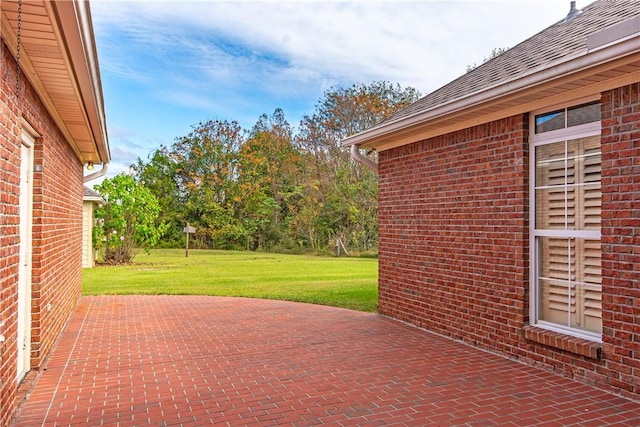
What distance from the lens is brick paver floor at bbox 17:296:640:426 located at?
3.88 metres

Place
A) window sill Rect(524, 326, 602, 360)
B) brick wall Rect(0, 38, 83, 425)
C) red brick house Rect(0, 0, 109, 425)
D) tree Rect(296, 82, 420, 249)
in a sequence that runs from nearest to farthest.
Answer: red brick house Rect(0, 0, 109, 425), brick wall Rect(0, 38, 83, 425), window sill Rect(524, 326, 602, 360), tree Rect(296, 82, 420, 249)

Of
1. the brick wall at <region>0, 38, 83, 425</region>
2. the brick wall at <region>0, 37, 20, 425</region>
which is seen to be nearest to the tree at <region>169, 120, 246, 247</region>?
the brick wall at <region>0, 38, 83, 425</region>

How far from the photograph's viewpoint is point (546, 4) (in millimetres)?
9734

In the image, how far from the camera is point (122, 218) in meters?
18.9

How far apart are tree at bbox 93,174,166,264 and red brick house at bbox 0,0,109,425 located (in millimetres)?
11127

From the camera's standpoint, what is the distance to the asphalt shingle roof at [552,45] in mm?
5129

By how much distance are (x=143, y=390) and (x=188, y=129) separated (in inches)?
1212

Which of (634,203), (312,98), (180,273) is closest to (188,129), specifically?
(312,98)

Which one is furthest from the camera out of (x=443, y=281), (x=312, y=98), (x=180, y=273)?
(x=312, y=98)

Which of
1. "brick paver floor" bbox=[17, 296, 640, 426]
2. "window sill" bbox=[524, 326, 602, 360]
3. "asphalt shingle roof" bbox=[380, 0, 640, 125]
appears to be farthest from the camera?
"asphalt shingle roof" bbox=[380, 0, 640, 125]

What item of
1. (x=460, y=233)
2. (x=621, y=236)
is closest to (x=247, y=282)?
(x=460, y=233)

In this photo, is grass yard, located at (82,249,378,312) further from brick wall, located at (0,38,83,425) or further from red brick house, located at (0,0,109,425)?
red brick house, located at (0,0,109,425)

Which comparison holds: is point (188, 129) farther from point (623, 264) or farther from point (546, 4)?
point (623, 264)

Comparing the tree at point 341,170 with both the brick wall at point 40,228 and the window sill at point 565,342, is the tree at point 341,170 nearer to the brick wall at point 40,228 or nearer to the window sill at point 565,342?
the brick wall at point 40,228
